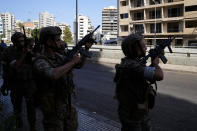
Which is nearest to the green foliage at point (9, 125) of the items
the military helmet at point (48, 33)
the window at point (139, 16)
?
the military helmet at point (48, 33)

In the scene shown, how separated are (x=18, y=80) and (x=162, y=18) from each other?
47.5m

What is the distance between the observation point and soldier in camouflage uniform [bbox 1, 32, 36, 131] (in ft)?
12.9

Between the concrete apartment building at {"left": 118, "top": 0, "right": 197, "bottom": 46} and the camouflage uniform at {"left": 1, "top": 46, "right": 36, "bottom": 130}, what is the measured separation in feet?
126

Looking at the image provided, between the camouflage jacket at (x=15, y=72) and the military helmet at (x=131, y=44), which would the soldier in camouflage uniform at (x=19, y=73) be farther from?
the military helmet at (x=131, y=44)

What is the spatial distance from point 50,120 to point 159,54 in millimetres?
1392

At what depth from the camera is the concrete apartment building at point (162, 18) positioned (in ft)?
147

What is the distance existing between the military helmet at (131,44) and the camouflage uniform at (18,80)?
6.02 ft

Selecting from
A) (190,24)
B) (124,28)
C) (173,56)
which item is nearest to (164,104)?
(173,56)

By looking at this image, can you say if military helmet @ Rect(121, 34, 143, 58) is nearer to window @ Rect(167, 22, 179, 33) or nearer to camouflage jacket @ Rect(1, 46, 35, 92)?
camouflage jacket @ Rect(1, 46, 35, 92)

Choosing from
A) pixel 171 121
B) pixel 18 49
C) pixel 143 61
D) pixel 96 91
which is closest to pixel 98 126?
pixel 171 121

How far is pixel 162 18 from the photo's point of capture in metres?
48.6

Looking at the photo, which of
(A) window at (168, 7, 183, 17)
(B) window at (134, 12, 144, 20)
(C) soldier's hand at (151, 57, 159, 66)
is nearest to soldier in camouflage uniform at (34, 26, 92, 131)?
(C) soldier's hand at (151, 57, 159, 66)

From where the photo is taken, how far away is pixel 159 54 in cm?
274

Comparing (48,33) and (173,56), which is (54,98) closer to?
(48,33)
